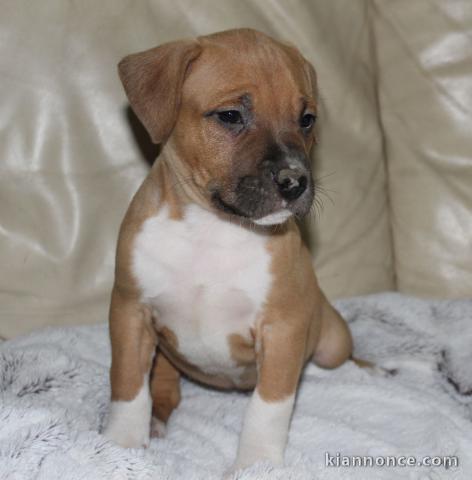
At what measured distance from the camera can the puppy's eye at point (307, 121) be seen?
285 cm

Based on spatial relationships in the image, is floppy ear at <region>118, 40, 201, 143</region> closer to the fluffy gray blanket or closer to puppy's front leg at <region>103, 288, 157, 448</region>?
puppy's front leg at <region>103, 288, 157, 448</region>

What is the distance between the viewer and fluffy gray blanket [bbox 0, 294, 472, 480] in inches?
98.8

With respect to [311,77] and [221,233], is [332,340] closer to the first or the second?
[221,233]

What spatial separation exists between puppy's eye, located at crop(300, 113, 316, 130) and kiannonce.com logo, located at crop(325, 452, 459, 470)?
1.05 metres

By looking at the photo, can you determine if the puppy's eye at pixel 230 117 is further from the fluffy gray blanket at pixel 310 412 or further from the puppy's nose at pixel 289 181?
the fluffy gray blanket at pixel 310 412

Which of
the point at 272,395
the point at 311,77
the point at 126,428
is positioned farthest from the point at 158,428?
the point at 311,77

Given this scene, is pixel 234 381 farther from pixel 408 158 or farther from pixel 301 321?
pixel 408 158

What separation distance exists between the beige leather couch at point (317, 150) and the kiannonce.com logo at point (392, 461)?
1.13 metres

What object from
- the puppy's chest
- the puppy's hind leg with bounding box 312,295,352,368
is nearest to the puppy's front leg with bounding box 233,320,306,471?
the puppy's chest

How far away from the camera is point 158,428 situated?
300 cm

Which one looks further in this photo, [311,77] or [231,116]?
[311,77]

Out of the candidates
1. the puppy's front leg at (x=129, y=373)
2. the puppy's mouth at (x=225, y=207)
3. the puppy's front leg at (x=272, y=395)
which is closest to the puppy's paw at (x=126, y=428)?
the puppy's front leg at (x=129, y=373)

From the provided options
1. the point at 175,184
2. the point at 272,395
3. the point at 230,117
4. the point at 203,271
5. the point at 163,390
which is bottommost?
the point at 163,390

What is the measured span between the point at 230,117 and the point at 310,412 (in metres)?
1.11
